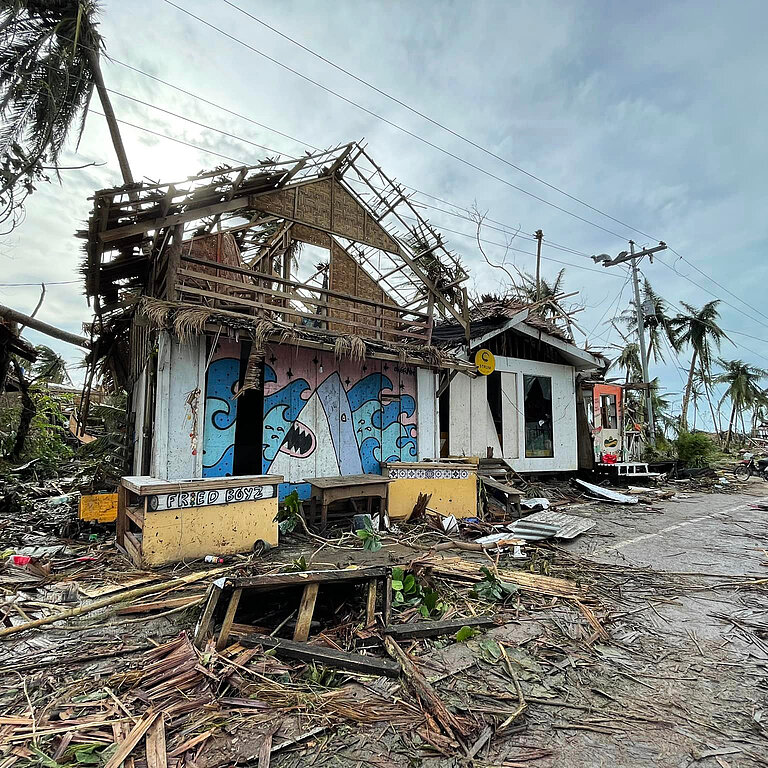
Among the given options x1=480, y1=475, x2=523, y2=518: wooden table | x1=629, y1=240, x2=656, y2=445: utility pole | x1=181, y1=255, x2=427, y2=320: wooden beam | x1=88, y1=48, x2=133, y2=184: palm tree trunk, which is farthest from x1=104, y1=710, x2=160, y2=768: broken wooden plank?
x1=629, y1=240, x2=656, y2=445: utility pole

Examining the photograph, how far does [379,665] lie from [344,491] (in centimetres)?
473

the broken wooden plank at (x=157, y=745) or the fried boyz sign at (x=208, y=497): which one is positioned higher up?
the fried boyz sign at (x=208, y=497)

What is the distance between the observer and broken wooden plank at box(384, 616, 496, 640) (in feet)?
13.3

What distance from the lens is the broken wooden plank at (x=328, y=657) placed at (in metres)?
3.47

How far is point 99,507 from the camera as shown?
24.3 ft

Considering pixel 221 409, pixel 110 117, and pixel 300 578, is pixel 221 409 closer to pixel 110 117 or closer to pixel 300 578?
pixel 300 578

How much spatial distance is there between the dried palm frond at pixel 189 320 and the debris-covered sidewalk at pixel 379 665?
333 centimetres

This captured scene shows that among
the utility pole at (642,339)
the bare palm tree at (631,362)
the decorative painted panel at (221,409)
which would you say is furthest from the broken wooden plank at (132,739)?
the bare palm tree at (631,362)

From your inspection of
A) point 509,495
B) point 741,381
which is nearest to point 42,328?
point 509,495

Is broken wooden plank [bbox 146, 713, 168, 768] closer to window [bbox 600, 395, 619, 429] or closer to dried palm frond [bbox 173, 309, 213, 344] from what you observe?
dried palm frond [bbox 173, 309, 213, 344]

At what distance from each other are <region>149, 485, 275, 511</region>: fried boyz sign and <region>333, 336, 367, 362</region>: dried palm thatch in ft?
9.89

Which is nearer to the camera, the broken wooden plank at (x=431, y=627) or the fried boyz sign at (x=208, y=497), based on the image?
the broken wooden plank at (x=431, y=627)

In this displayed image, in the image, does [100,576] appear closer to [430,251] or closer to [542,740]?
[542,740]

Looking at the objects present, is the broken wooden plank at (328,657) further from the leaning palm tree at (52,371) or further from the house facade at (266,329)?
the leaning palm tree at (52,371)
